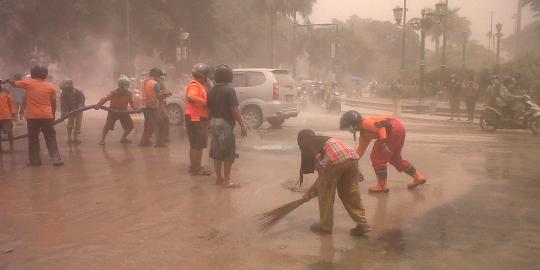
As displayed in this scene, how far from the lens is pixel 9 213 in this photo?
6438 mm

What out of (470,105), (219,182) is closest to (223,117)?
(219,182)

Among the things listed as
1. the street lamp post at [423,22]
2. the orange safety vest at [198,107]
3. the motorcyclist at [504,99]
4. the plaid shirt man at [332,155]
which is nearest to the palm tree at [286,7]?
the street lamp post at [423,22]

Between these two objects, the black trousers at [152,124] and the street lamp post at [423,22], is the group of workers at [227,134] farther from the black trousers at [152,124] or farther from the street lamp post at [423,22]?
the street lamp post at [423,22]

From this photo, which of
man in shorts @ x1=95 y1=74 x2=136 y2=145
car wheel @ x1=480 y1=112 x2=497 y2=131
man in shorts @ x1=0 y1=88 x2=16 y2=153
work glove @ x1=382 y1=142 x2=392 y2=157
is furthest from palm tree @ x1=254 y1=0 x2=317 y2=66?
work glove @ x1=382 y1=142 x2=392 y2=157

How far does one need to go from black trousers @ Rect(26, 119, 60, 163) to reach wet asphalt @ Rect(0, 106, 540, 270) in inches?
10.6

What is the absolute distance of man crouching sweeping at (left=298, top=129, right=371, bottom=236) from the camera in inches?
213

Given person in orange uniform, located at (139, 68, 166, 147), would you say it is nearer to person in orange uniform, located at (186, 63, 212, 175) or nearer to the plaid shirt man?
person in orange uniform, located at (186, 63, 212, 175)

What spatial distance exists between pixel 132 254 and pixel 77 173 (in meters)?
4.50

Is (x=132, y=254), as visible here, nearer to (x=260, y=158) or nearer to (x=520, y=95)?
(x=260, y=158)

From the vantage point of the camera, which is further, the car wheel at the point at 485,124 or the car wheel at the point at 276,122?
the car wheel at the point at 485,124

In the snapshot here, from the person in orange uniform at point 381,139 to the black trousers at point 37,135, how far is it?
5.22 metres

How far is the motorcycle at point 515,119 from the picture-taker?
15.8 meters

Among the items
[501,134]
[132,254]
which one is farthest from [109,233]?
[501,134]

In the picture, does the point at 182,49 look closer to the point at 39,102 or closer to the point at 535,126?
the point at 535,126
